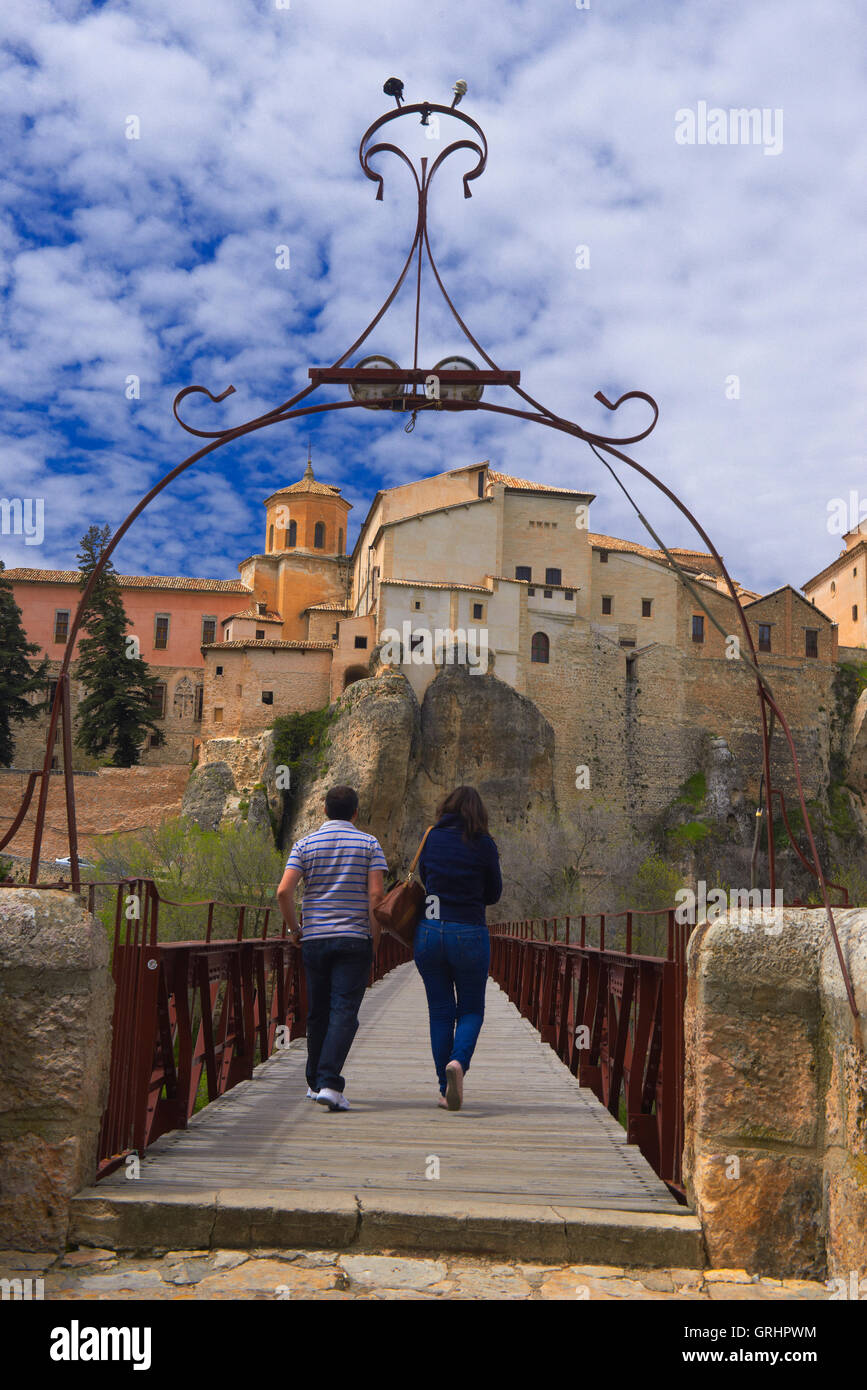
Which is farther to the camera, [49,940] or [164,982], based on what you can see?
[164,982]

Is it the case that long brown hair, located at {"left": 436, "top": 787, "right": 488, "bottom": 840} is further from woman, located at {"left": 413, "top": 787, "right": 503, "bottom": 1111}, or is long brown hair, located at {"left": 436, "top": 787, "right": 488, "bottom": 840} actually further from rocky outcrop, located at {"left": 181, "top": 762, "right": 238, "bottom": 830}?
rocky outcrop, located at {"left": 181, "top": 762, "right": 238, "bottom": 830}

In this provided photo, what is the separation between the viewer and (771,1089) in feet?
13.2

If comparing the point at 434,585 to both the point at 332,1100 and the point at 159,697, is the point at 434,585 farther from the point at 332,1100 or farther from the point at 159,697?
the point at 332,1100

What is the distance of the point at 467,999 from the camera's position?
19.8 feet

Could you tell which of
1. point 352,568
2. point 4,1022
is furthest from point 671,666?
point 4,1022

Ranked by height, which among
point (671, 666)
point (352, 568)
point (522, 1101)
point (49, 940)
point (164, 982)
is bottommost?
point (522, 1101)

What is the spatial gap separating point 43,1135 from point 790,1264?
8.46 feet

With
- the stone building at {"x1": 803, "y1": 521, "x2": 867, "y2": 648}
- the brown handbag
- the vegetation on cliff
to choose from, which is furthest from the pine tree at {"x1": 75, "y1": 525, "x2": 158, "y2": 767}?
the brown handbag

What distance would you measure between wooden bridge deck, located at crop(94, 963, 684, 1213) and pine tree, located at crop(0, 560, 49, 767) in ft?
129

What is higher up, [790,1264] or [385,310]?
[385,310]

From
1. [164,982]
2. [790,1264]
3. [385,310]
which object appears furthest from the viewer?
[385,310]

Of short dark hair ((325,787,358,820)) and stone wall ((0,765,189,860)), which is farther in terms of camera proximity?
stone wall ((0,765,189,860))

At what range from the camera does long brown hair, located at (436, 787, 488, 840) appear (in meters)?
6.17
